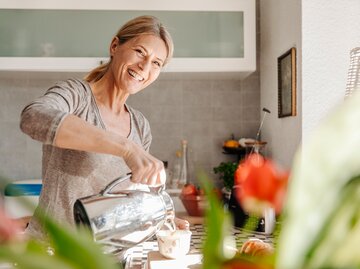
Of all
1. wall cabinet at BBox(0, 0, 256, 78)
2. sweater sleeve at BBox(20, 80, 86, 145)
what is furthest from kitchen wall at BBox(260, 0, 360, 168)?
sweater sleeve at BBox(20, 80, 86, 145)

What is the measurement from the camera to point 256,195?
0.86 feet

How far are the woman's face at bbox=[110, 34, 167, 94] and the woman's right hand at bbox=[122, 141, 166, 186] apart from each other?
540 millimetres

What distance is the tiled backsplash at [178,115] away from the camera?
2773mm

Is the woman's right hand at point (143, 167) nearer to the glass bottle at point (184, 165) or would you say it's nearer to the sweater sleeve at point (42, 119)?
the sweater sleeve at point (42, 119)

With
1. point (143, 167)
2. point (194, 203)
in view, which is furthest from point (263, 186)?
point (194, 203)

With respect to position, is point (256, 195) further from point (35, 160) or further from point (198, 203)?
point (35, 160)

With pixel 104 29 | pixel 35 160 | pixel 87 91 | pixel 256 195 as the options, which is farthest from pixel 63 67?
pixel 256 195

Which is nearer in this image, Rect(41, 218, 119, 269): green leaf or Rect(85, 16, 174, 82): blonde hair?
Rect(41, 218, 119, 269): green leaf

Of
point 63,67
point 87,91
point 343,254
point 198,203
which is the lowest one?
point 198,203

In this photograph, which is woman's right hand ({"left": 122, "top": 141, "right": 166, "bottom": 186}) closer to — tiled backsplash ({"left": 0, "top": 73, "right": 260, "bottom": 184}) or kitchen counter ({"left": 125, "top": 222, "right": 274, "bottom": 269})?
kitchen counter ({"left": 125, "top": 222, "right": 274, "bottom": 269})

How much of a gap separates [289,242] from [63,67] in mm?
2282

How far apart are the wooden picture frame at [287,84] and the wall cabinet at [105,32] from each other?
0.20 m

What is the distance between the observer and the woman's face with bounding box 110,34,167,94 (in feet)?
4.30

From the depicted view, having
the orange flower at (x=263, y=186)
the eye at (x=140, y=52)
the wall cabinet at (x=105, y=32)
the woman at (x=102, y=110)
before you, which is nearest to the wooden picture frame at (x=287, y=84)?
the wall cabinet at (x=105, y=32)
